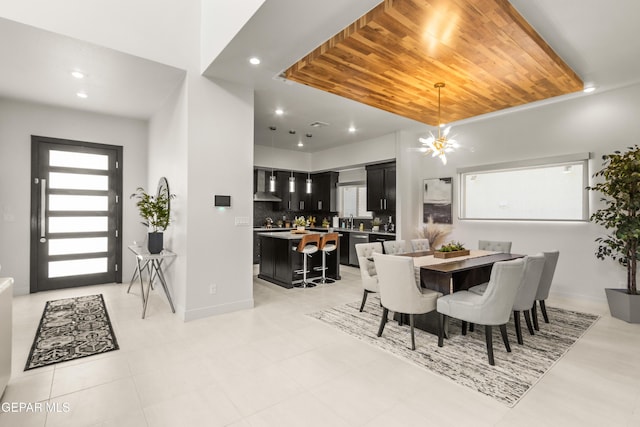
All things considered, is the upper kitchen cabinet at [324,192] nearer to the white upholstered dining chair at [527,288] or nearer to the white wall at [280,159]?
the white wall at [280,159]

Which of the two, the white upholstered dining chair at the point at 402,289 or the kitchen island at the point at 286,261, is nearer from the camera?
the white upholstered dining chair at the point at 402,289

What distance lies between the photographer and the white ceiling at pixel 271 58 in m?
2.74

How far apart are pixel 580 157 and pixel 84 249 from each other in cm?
808

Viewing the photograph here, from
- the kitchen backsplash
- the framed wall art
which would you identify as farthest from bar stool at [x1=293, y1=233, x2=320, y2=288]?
the kitchen backsplash

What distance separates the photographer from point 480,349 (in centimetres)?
301

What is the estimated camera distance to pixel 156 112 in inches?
204

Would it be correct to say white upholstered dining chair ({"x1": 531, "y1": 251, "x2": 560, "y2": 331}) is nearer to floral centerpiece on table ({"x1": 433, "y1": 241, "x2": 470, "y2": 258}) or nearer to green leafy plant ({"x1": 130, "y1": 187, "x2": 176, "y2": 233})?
floral centerpiece on table ({"x1": 433, "y1": 241, "x2": 470, "y2": 258})

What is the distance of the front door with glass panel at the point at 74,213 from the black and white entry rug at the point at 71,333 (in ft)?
3.15

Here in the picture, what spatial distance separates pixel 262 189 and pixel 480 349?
6.26 metres

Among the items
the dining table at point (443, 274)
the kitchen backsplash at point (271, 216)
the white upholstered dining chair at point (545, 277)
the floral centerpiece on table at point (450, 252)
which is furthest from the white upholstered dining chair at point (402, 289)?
the kitchen backsplash at point (271, 216)

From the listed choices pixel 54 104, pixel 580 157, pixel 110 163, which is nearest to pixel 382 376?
pixel 580 157

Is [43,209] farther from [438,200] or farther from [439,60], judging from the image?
[438,200]

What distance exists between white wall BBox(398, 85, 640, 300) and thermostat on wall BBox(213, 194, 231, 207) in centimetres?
446

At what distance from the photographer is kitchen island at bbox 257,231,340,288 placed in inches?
214
